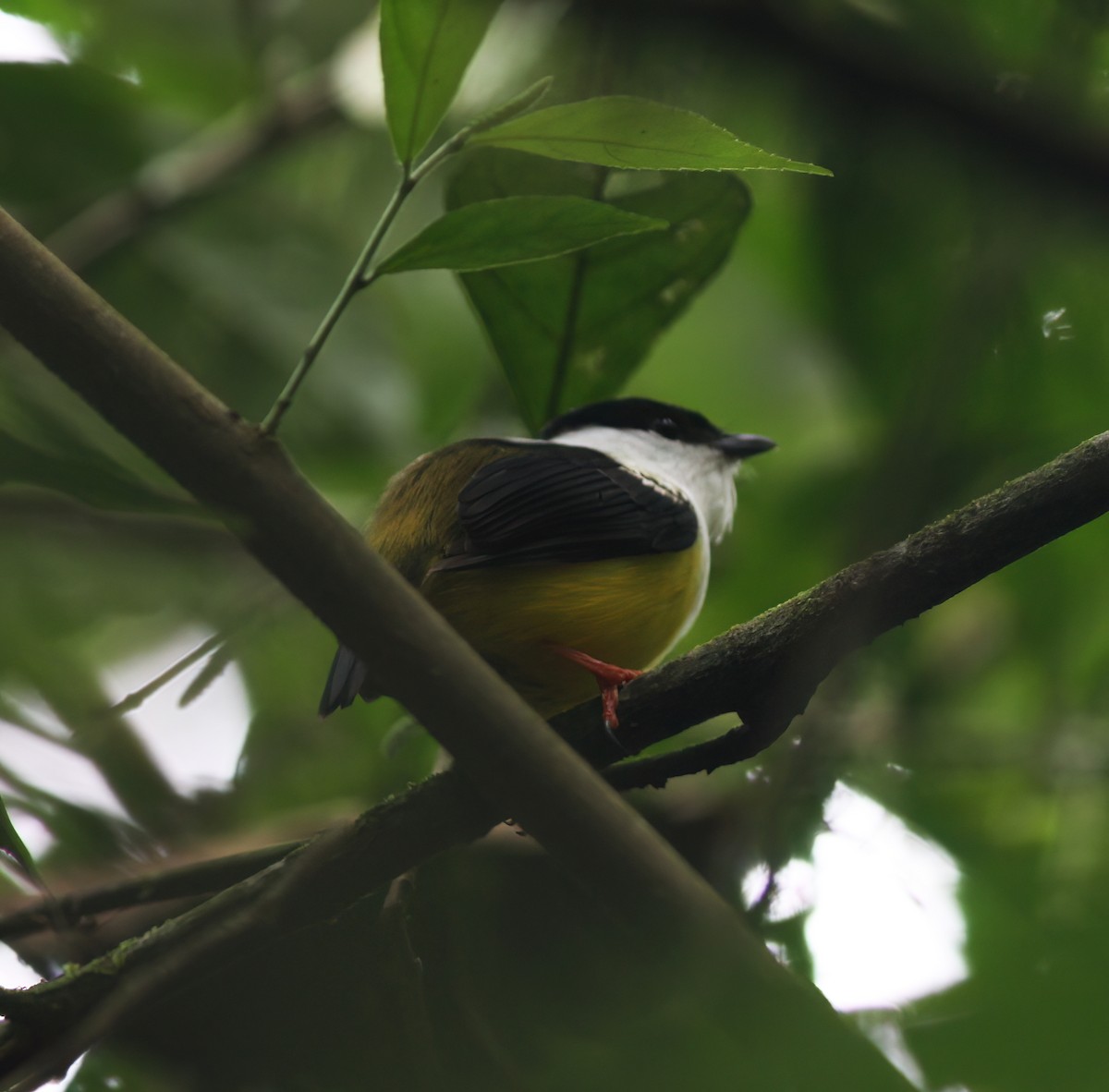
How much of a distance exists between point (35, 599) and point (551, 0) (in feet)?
6.52

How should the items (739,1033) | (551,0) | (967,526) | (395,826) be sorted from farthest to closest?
(551,0) → (395,826) → (967,526) → (739,1033)

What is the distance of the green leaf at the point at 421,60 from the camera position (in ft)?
5.06

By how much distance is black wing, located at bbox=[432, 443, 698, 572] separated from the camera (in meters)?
2.59

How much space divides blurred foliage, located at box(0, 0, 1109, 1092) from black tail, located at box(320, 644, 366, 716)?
0.79 feet

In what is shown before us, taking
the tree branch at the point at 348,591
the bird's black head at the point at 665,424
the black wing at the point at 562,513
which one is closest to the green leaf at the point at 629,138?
the tree branch at the point at 348,591

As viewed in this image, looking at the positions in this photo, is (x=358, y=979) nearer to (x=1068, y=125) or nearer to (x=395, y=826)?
(x=395, y=826)

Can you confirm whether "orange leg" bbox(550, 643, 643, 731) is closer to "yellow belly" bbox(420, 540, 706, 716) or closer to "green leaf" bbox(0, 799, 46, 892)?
"yellow belly" bbox(420, 540, 706, 716)

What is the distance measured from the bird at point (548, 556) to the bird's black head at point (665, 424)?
0.66m

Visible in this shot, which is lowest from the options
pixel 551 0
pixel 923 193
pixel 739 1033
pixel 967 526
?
pixel 739 1033

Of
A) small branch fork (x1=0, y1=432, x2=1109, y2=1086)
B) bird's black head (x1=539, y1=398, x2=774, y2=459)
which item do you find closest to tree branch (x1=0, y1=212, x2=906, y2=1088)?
small branch fork (x1=0, y1=432, x2=1109, y2=1086)

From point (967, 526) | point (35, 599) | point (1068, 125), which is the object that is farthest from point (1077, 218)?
point (35, 599)

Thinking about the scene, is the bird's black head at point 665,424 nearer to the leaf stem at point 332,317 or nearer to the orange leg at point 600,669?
the orange leg at point 600,669

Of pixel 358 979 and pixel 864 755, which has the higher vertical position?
pixel 864 755

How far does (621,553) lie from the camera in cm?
280
